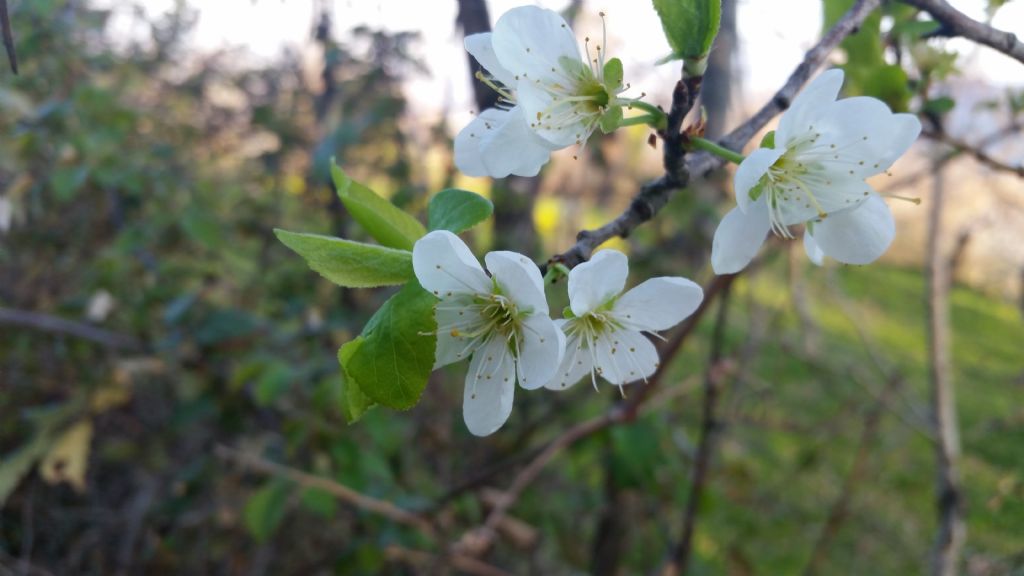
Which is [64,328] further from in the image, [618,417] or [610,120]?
[610,120]

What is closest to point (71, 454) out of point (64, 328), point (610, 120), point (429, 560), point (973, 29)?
point (64, 328)

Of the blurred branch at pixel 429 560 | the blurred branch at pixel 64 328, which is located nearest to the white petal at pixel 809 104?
the blurred branch at pixel 429 560

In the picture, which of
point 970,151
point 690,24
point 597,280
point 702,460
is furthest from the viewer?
point 702,460

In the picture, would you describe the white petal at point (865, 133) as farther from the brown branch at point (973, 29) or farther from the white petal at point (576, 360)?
the white petal at point (576, 360)

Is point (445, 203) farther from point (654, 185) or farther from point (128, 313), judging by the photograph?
point (128, 313)

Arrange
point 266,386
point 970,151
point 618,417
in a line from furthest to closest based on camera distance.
Result: 1. point 266,386
2. point 618,417
3. point 970,151

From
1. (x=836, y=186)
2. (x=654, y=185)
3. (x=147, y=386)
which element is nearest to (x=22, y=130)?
(x=147, y=386)

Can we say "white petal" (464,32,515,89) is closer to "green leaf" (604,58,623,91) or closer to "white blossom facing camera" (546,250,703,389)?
"green leaf" (604,58,623,91)
